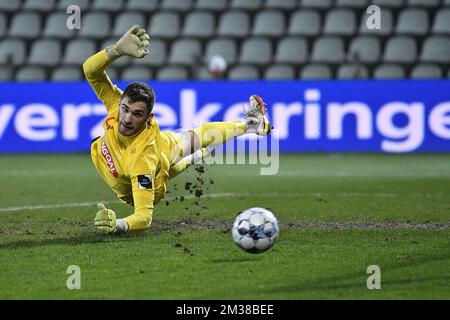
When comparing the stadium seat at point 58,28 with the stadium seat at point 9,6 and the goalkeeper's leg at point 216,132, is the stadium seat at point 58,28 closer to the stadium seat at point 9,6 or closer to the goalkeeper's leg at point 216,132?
the stadium seat at point 9,6

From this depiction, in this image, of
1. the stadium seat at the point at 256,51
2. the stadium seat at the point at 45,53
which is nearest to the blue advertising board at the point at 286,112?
the stadium seat at the point at 256,51

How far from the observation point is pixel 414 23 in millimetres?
18438

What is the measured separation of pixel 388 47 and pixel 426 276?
1229 cm

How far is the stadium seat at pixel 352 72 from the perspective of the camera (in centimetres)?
1723

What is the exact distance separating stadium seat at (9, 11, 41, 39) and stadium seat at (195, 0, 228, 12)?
11.2ft

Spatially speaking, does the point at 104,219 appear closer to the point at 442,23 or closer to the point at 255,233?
the point at 255,233

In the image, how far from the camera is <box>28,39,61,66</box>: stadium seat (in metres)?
19.1

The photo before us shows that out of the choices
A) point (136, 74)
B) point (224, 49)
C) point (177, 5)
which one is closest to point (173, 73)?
point (136, 74)

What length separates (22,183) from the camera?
12977 mm

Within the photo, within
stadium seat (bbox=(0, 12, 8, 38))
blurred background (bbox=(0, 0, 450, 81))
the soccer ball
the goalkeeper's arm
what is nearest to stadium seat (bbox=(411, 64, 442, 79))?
blurred background (bbox=(0, 0, 450, 81))

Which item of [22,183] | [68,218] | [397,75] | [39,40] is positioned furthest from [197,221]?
[39,40]

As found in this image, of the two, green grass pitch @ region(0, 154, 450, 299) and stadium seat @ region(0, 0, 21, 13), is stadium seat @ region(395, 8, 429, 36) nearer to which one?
green grass pitch @ region(0, 154, 450, 299)
